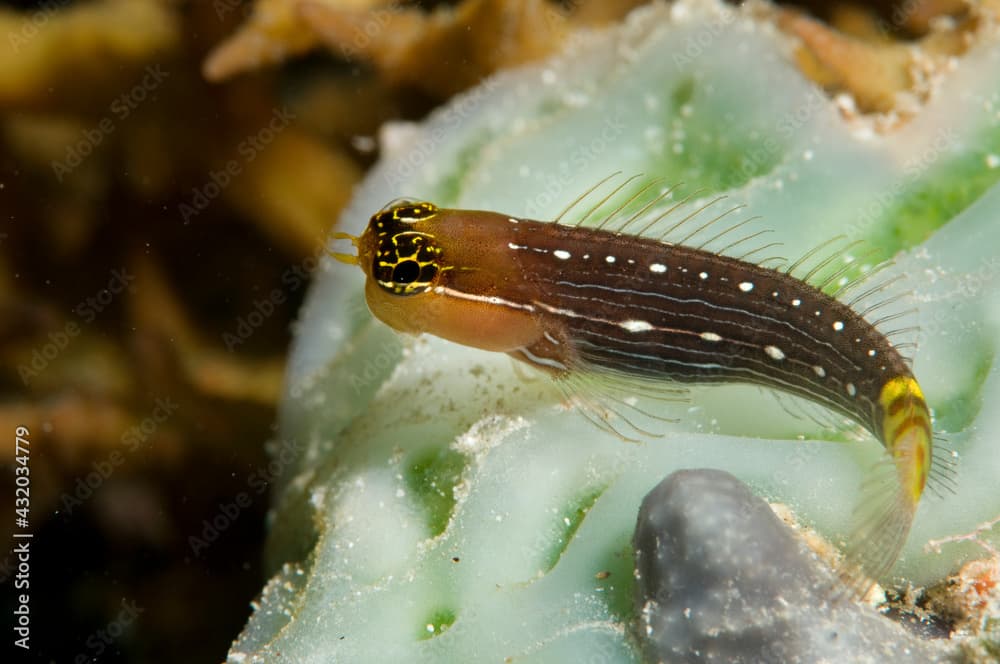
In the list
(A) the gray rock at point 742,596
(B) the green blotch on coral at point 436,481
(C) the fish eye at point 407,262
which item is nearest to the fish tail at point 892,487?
(A) the gray rock at point 742,596

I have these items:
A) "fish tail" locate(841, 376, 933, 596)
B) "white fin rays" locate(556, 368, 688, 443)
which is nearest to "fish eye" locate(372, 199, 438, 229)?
"white fin rays" locate(556, 368, 688, 443)

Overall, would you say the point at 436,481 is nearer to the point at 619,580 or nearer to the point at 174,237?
the point at 619,580

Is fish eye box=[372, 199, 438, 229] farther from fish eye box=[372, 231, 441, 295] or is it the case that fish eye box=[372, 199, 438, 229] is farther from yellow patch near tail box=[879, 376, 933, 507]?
yellow patch near tail box=[879, 376, 933, 507]

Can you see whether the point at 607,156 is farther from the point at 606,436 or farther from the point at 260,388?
Result: the point at 260,388

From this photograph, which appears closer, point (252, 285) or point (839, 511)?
point (839, 511)

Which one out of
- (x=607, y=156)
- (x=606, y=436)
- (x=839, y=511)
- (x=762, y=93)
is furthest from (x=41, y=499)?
(x=762, y=93)

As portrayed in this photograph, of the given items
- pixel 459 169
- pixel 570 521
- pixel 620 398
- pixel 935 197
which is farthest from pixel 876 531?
pixel 459 169
